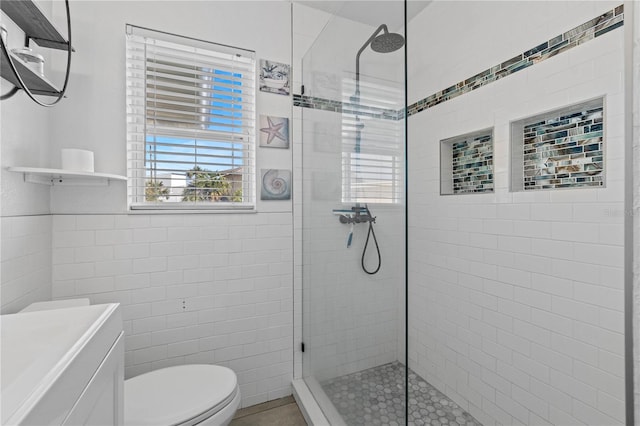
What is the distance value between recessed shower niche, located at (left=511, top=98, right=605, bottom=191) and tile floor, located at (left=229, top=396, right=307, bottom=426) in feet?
5.83

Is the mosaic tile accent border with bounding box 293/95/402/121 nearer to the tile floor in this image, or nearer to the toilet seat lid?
the toilet seat lid

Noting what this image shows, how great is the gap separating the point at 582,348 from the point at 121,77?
254 cm

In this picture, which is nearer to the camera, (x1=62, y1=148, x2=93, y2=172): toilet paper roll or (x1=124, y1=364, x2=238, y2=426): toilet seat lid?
(x1=124, y1=364, x2=238, y2=426): toilet seat lid

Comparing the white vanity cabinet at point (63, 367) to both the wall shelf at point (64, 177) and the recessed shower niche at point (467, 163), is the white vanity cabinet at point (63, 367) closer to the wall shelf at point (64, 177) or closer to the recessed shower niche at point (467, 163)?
the wall shelf at point (64, 177)

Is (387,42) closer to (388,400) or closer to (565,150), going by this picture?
(565,150)

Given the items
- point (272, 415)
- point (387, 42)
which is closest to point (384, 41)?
point (387, 42)

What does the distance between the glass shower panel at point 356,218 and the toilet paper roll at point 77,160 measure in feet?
3.75

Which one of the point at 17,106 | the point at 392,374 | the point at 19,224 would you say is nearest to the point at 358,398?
the point at 392,374

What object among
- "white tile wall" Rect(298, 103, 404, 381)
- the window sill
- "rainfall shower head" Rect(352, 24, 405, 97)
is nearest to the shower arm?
"rainfall shower head" Rect(352, 24, 405, 97)

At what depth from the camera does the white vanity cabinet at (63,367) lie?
43cm

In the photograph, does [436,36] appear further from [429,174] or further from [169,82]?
[169,82]

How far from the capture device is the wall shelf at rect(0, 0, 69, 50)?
3.52 feet

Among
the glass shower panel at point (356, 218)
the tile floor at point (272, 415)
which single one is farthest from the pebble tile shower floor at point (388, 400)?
the tile floor at point (272, 415)

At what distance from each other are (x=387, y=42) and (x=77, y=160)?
146cm
